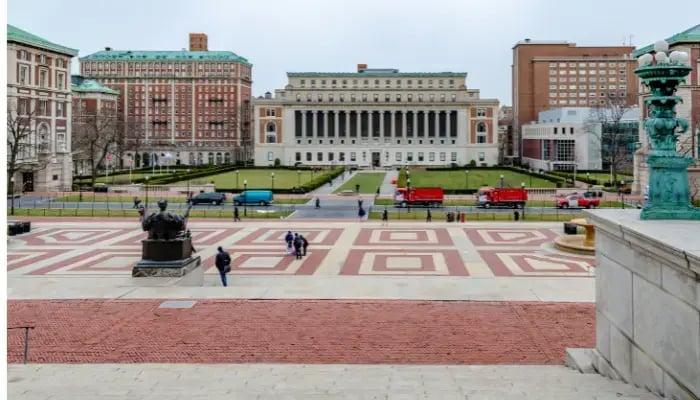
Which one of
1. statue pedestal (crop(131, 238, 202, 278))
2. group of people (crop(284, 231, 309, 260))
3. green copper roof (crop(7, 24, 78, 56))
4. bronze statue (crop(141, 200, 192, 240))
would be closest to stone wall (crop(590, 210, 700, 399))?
statue pedestal (crop(131, 238, 202, 278))

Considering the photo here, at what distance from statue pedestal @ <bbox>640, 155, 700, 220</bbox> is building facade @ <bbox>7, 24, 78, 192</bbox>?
68.2 meters

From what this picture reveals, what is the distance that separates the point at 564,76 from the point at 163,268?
472ft

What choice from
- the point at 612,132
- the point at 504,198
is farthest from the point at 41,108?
the point at 612,132

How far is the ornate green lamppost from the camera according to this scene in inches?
516

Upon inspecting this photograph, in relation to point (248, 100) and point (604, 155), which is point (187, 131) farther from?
point (604, 155)

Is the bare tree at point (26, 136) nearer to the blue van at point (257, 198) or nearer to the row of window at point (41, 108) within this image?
the row of window at point (41, 108)

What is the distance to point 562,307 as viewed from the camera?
20.0 meters

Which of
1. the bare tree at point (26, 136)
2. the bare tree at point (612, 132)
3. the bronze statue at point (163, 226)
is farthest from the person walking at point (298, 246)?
the bare tree at point (612, 132)

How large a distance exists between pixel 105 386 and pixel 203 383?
159cm

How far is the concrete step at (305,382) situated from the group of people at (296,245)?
18654 mm

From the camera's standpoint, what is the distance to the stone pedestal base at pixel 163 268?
25.3 meters

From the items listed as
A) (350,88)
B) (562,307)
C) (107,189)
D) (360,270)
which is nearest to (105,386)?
(562,307)

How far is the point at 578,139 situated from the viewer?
4488 inches

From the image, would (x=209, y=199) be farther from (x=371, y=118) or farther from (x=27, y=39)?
(x=371, y=118)
